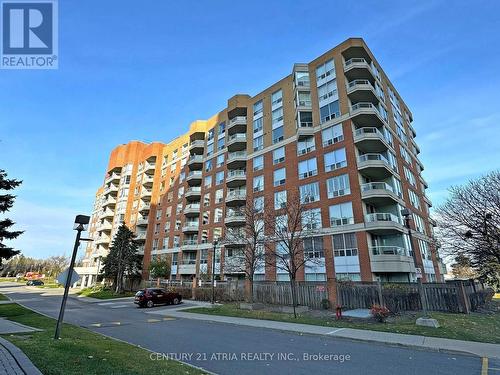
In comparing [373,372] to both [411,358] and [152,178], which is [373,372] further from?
[152,178]

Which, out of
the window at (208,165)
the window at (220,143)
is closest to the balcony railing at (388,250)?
the window at (220,143)

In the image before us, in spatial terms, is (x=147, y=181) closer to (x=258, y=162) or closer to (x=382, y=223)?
(x=258, y=162)

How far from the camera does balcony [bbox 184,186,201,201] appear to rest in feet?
161

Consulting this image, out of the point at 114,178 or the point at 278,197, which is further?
the point at 114,178

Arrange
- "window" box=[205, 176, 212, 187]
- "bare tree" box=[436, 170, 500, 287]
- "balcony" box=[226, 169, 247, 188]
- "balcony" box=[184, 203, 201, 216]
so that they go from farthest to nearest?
"window" box=[205, 176, 212, 187], "balcony" box=[184, 203, 201, 216], "balcony" box=[226, 169, 247, 188], "bare tree" box=[436, 170, 500, 287]

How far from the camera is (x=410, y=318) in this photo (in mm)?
15961

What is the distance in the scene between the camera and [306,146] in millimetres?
36094

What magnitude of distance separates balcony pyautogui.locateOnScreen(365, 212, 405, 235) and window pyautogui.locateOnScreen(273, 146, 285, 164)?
13.6 m

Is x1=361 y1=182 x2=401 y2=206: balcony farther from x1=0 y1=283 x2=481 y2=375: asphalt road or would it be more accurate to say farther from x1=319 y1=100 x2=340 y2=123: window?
x1=0 y1=283 x2=481 y2=375: asphalt road

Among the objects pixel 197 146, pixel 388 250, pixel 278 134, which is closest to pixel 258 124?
pixel 278 134

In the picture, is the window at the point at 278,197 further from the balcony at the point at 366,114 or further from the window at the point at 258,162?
the balcony at the point at 366,114

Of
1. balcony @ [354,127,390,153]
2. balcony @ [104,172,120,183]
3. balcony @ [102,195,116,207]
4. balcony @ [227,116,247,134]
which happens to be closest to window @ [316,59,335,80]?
balcony @ [354,127,390,153]

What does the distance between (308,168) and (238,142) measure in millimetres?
13734

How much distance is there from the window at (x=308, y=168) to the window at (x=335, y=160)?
1.56m
